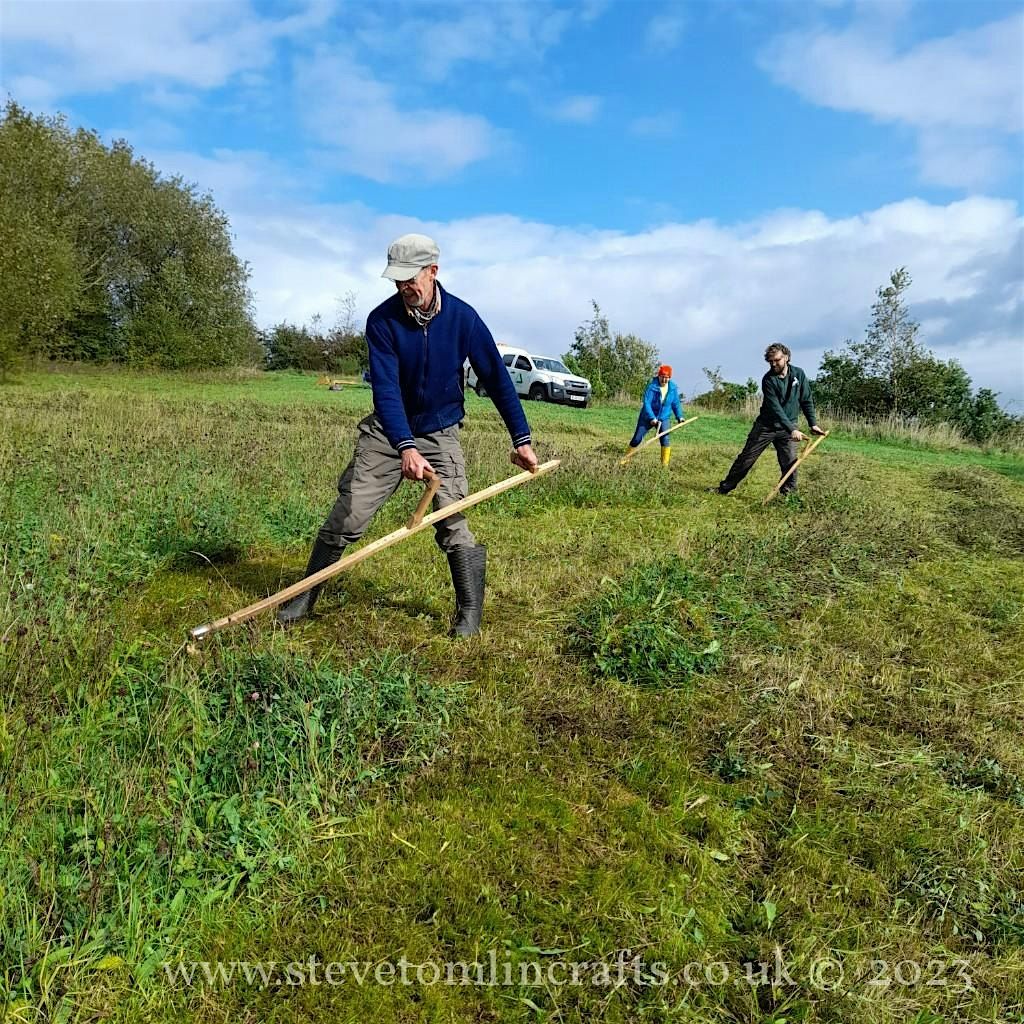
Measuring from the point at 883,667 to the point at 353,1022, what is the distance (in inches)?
140

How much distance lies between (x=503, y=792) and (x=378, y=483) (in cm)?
201

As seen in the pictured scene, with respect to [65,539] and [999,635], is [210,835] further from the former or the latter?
[999,635]

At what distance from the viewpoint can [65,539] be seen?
193 inches

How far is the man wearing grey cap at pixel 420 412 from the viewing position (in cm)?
385

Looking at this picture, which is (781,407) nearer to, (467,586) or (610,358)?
(467,586)

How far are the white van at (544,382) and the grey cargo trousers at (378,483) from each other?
24.3m

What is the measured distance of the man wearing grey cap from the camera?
385 cm

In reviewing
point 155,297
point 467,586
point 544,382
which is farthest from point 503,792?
point 155,297

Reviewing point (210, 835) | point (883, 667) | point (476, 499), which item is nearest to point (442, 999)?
point (210, 835)

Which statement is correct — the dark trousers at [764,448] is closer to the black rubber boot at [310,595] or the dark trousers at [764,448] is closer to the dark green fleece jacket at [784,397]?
the dark green fleece jacket at [784,397]

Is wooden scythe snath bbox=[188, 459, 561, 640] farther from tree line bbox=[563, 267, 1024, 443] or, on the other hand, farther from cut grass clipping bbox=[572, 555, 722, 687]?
tree line bbox=[563, 267, 1024, 443]

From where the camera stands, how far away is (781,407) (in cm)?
897

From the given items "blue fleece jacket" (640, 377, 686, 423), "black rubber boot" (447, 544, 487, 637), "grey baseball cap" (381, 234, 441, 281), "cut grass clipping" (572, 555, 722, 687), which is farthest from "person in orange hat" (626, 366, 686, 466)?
"grey baseball cap" (381, 234, 441, 281)

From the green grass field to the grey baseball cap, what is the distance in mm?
1951
